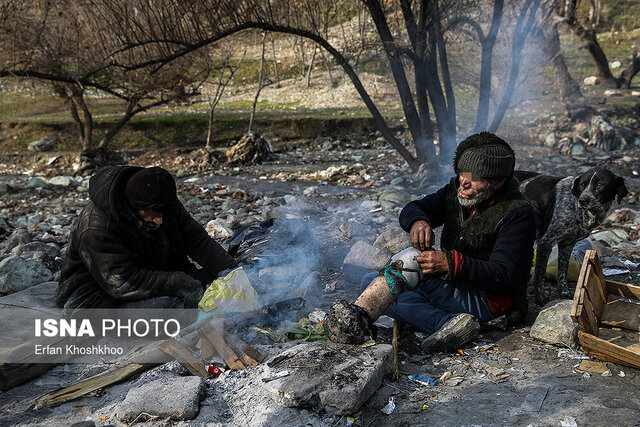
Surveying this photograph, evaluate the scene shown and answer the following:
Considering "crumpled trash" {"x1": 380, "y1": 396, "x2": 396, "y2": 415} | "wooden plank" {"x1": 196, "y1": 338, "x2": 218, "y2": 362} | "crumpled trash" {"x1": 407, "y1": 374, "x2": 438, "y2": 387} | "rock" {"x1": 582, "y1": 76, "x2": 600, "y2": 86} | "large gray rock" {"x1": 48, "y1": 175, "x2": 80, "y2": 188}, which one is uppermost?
"rock" {"x1": 582, "y1": 76, "x2": 600, "y2": 86}

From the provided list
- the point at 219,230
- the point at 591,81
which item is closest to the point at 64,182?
the point at 219,230

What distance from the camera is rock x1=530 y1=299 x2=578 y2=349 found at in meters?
2.94

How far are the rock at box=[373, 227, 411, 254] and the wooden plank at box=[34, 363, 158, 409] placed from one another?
229cm

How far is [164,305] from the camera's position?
334 cm

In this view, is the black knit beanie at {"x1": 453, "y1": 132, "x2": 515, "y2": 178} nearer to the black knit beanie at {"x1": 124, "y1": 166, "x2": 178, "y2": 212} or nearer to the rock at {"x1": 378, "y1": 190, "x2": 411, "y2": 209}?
the black knit beanie at {"x1": 124, "y1": 166, "x2": 178, "y2": 212}

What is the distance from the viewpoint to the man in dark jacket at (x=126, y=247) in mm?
3064

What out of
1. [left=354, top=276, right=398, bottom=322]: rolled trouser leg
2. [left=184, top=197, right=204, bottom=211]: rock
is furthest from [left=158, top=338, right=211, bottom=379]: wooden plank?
[left=184, top=197, right=204, bottom=211]: rock

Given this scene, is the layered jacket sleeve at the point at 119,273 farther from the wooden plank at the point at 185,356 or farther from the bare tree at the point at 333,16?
the bare tree at the point at 333,16

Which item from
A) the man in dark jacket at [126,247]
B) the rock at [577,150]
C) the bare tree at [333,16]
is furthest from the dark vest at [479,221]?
the rock at [577,150]

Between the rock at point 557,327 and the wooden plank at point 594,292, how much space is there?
0.15 meters

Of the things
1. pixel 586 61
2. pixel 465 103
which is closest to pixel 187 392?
pixel 465 103

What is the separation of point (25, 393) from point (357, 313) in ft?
6.42

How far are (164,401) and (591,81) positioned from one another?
1581 cm

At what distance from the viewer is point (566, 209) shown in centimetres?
358
